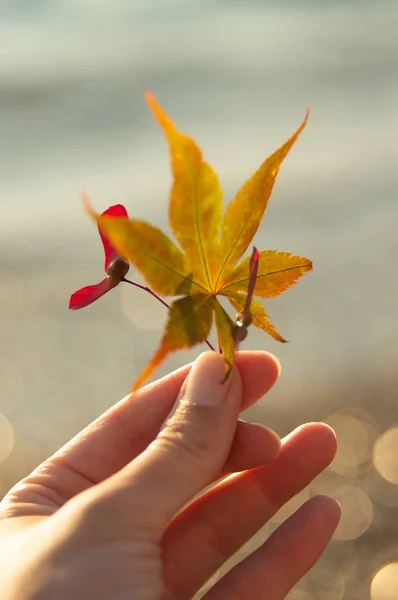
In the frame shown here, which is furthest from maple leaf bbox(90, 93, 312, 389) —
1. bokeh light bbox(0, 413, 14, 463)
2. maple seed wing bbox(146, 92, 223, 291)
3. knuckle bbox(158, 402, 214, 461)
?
bokeh light bbox(0, 413, 14, 463)

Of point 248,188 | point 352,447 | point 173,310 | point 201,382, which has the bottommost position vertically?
point 352,447

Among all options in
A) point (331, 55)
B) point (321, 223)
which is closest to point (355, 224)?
point (321, 223)

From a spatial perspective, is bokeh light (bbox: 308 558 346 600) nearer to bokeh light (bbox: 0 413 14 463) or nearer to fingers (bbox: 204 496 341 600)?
fingers (bbox: 204 496 341 600)

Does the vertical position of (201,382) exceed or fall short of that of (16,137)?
it falls short

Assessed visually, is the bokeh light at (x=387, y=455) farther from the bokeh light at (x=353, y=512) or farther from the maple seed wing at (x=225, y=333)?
the maple seed wing at (x=225, y=333)

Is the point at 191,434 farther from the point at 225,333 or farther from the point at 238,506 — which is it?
the point at 238,506

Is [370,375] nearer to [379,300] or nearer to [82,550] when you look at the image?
[379,300]
